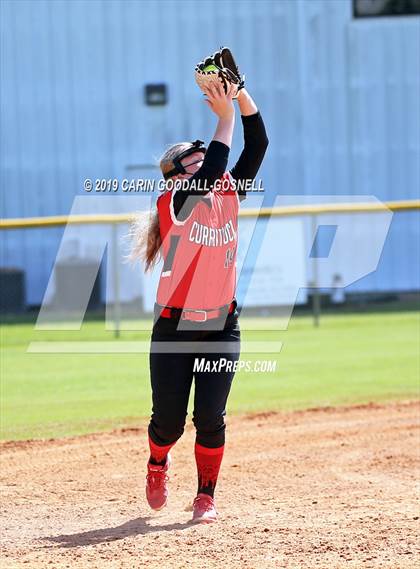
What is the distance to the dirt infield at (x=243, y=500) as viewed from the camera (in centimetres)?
475

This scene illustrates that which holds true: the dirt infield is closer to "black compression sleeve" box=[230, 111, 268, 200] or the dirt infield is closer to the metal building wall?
"black compression sleeve" box=[230, 111, 268, 200]

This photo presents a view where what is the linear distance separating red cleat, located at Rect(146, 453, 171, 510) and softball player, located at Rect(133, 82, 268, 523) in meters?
0.02

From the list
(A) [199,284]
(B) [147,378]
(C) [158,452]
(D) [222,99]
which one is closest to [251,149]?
(D) [222,99]

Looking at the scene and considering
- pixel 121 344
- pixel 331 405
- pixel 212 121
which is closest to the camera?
pixel 331 405

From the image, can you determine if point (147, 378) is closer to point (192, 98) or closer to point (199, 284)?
point (199, 284)

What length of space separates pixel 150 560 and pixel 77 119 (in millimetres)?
16857

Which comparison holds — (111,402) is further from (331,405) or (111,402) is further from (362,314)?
(362,314)

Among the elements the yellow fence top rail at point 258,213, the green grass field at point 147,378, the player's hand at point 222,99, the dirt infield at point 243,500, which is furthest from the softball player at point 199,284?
the yellow fence top rail at point 258,213

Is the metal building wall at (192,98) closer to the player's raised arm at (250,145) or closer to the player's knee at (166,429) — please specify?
the player's raised arm at (250,145)

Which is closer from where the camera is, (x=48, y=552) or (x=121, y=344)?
(x=48, y=552)

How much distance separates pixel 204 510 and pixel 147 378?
549 centimetres

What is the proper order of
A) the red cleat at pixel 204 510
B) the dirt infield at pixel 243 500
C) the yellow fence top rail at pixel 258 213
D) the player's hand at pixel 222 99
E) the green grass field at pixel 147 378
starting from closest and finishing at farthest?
the dirt infield at pixel 243 500, the player's hand at pixel 222 99, the red cleat at pixel 204 510, the green grass field at pixel 147 378, the yellow fence top rail at pixel 258 213

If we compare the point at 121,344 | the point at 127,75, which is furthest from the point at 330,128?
the point at 121,344

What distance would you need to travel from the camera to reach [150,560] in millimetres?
4625
